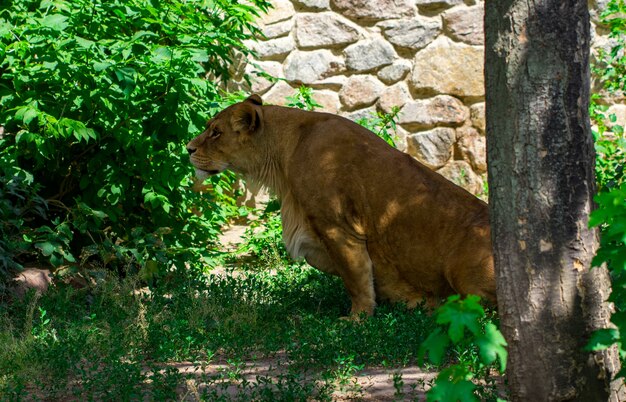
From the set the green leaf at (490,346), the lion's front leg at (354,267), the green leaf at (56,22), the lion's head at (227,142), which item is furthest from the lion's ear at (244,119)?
the green leaf at (490,346)

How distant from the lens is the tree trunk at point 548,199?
3762mm

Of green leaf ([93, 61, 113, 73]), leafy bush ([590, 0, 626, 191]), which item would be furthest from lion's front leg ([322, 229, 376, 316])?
leafy bush ([590, 0, 626, 191])

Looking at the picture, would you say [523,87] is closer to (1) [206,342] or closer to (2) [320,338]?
(2) [320,338]

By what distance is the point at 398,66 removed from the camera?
1041 centimetres

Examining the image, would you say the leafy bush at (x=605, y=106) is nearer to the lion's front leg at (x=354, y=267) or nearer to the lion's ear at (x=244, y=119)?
the lion's front leg at (x=354, y=267)

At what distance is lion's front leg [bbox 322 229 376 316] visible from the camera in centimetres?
646

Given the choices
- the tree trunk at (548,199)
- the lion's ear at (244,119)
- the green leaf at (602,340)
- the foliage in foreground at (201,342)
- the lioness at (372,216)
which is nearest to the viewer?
the green leaf at (602,340)

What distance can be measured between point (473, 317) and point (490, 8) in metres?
1.46

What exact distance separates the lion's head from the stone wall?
10.9ft

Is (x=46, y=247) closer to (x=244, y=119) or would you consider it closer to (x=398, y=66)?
(x=244, y=119)

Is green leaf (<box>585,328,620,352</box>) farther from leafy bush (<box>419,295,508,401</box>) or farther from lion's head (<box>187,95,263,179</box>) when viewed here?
lion's head (<box>187,95,263,179</box>)

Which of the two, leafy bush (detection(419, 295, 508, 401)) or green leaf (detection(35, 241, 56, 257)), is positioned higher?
leafy bush (detection(419, 295, 508, 401))

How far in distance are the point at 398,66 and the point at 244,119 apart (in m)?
3.79

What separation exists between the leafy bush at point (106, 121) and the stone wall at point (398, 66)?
2.05 m
